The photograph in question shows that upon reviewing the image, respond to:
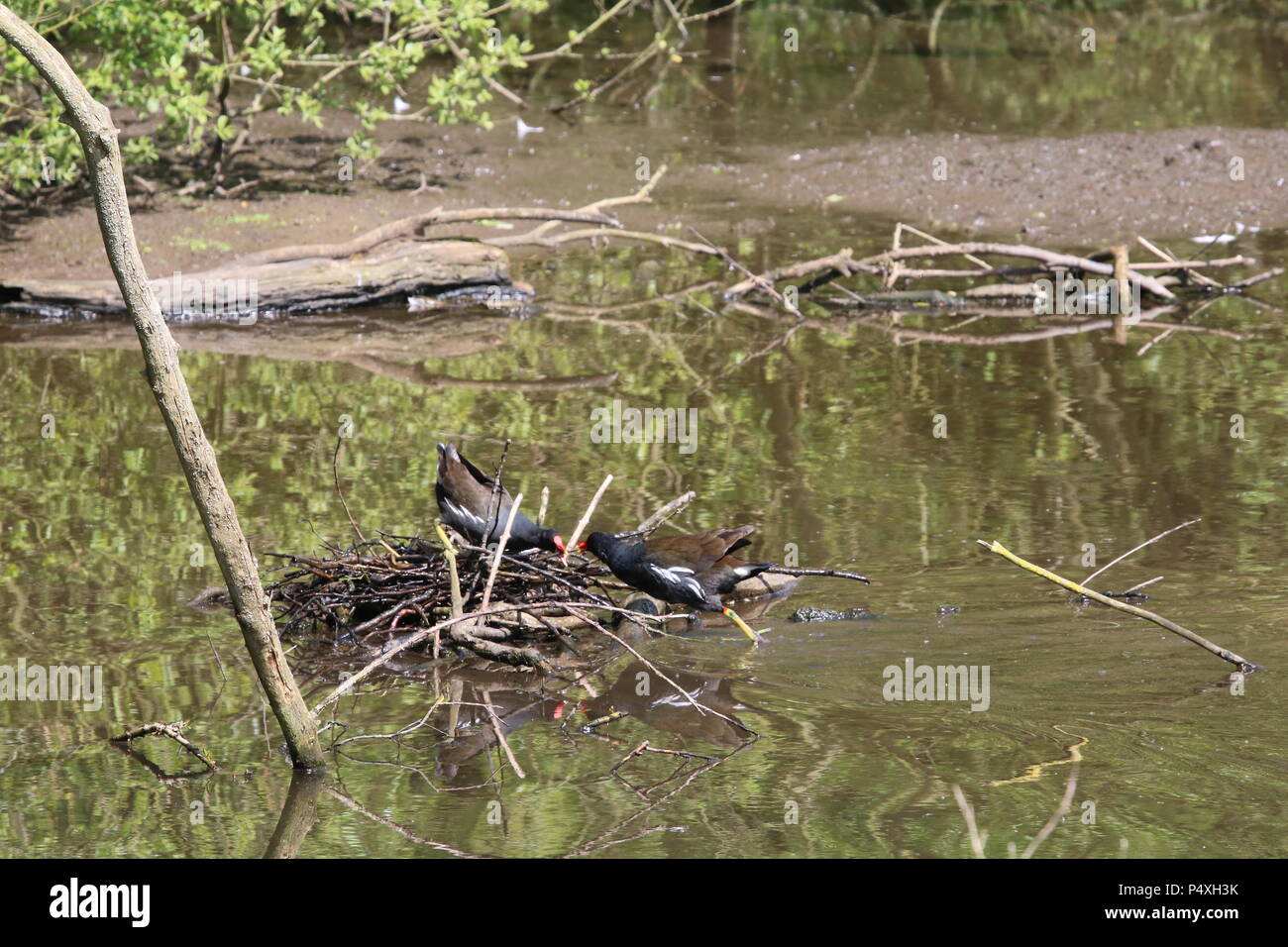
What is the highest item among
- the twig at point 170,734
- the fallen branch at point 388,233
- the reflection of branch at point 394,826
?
the fallen branch at point 388,233

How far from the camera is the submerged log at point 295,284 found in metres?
12.5

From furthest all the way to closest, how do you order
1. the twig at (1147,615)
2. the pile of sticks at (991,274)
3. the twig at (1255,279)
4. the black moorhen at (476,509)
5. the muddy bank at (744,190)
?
the muddy bank at (744,190) → the twig at (1255,279) → the pile of sticks at (991,274) → the black moorhen at (476,509) → the twig at (1147,615)

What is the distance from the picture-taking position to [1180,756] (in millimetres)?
5375

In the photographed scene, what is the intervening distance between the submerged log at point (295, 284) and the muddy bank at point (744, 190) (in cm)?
65

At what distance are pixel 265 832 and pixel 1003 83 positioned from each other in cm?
1722

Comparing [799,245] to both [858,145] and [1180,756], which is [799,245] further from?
[1180,756]

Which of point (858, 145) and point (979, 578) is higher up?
point (858, 145)

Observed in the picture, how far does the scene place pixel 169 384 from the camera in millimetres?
4734

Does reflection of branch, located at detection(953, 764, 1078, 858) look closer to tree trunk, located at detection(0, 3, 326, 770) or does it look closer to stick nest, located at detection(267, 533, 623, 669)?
stick nest, located at detection(267, 533, 623, 669)

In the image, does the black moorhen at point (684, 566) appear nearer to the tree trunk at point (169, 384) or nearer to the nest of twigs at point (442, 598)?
the nest of twigs at point (442, 598)

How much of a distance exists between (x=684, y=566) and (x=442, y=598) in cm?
100

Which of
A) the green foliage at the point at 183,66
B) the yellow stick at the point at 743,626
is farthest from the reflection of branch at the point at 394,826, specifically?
the green foliage at the point at 183,66

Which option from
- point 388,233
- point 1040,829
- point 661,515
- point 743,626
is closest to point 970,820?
point 1040,829

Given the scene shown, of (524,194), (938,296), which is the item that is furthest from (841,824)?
(524,194)
